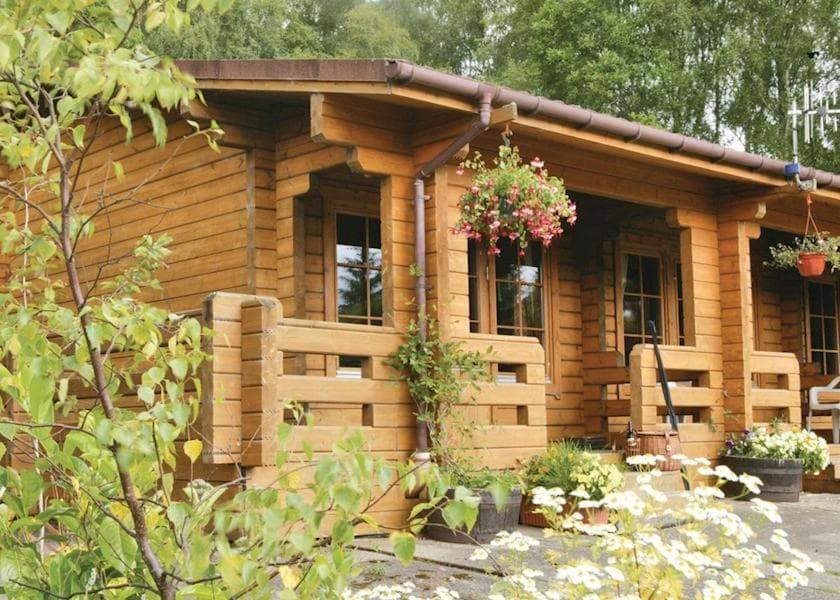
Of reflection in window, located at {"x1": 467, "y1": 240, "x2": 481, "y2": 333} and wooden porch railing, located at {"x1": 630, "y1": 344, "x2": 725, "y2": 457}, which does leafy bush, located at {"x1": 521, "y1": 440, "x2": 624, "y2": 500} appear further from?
reflection in window, located at {"x1": 467, "y1": 240, "x2": 481, "y2": 333}

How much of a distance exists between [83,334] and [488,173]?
5252mm

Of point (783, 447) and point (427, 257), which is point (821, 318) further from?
point (427, 257)

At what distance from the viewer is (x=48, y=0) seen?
2146 mm

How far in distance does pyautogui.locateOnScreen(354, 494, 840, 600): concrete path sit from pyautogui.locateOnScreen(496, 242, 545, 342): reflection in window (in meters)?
2.91

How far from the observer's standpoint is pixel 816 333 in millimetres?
14109

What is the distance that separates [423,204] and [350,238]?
1466 millimetres

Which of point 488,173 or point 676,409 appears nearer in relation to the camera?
point 488,173

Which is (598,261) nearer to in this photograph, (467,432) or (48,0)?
(467,432)

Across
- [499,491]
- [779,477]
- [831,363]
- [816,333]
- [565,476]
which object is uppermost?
[816,333]

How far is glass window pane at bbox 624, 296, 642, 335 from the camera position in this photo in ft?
36.9

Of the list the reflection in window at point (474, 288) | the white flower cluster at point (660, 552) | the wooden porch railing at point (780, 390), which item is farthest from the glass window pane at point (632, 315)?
the white flower cluster at point (660, 552)

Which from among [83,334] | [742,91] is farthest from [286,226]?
[742,91]

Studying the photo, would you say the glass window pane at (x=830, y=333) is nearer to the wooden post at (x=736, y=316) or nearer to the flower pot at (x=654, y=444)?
the wooden post at (x=736, y=316)

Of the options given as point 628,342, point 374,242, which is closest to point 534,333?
point 628,342
